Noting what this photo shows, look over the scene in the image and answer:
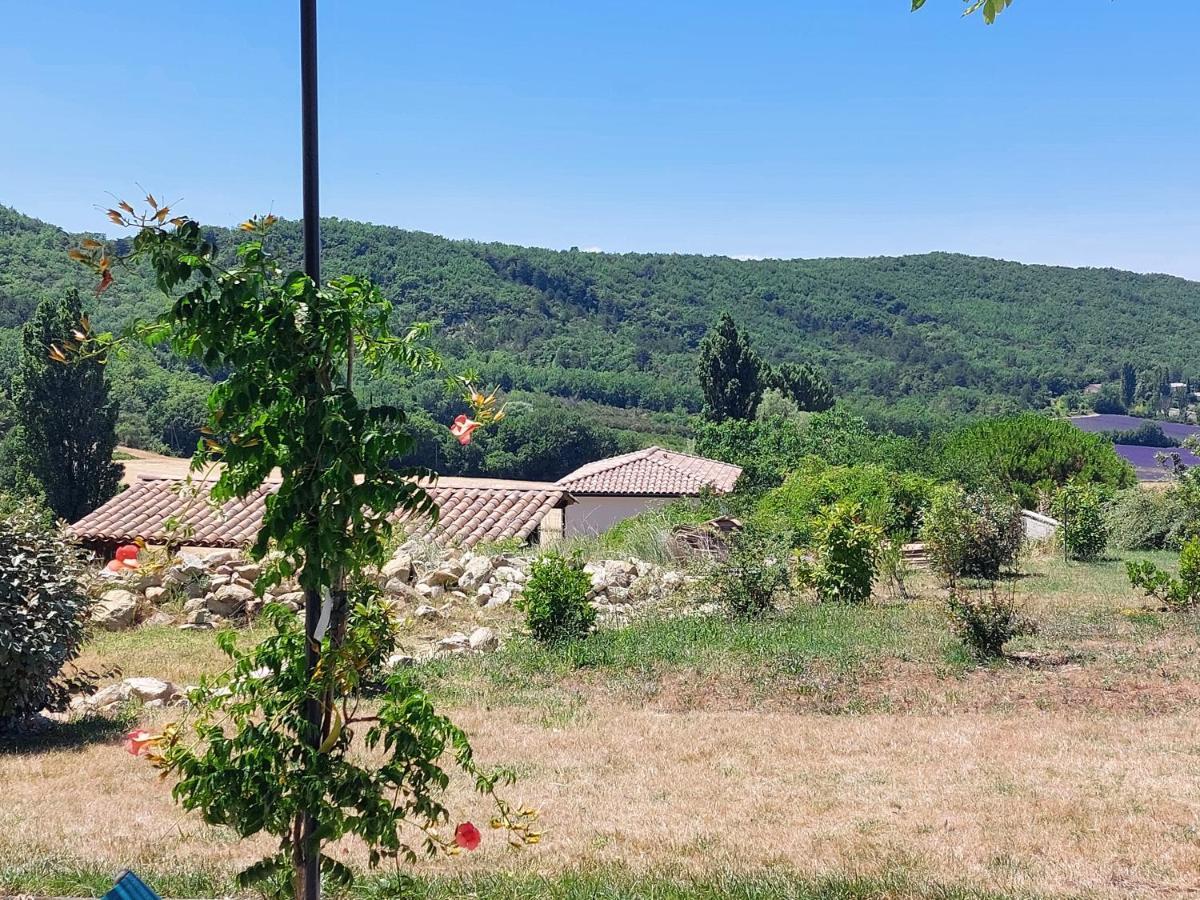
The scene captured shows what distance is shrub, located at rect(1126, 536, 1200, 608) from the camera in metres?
13.1

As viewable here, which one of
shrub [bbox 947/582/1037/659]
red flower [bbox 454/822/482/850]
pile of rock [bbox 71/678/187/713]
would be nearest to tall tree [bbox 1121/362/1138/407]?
shrub [bbox 947/582/1037/659]

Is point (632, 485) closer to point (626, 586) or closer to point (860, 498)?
point (860, 498)

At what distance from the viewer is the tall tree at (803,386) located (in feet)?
202

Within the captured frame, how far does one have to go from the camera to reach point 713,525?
18.3 meters

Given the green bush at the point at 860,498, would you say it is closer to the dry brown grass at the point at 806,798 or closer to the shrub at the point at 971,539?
the shrub at the point at 971,539

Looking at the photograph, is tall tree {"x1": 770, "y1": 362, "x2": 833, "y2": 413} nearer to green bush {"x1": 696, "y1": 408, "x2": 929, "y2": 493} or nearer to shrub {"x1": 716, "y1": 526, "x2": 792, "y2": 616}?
green bush {"x1": 696, "y1": 408, "x2": 929, "y2": 493}

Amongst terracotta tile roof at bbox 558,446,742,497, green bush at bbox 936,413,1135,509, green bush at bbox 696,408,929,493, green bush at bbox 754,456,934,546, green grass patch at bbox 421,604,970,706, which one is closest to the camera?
green grass patch at bbox 421,604,970,706

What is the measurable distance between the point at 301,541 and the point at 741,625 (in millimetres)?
9476

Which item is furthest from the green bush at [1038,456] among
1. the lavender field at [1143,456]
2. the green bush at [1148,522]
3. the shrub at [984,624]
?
the shrub at [984,624]

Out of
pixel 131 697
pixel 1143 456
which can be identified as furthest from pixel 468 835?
pixel 1143 456

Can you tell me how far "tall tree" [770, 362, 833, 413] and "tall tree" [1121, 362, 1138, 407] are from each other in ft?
86.2

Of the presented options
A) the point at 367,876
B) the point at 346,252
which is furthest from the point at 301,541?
the point at 346,252

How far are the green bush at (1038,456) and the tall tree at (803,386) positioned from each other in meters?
26.1

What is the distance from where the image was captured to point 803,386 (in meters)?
62.0
